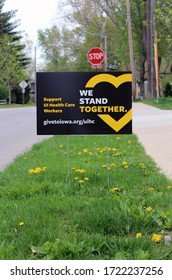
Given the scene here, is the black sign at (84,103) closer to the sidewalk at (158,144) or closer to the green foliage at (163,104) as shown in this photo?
the sidewalk at (158,144)

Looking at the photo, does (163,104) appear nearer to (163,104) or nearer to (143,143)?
(163,104)

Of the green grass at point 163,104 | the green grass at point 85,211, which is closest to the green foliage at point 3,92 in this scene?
the green grass at point 163,104

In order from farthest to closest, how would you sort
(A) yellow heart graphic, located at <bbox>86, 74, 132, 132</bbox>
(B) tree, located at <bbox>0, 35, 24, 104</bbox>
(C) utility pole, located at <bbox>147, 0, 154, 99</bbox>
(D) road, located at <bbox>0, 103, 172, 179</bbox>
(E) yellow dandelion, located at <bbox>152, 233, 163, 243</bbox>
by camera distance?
(B) tree, located at <bbox>0, 35, 24, 104</bbox>, (C) utility pole, located at <bbox>147, 0, 154, 99</bbox>, (D) road, located at <bbox>0, 103, 172, 179</bbox>, (A) yellow heart graphic, located at <bbox>86, 74, 132, 132</bbox>, (E) yellow dandelion, located at <bbox>152, 233, 163, 243</bbox>

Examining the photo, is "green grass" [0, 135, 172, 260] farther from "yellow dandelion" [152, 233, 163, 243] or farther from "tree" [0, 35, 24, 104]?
"tree" [0, 35, 24, 104]

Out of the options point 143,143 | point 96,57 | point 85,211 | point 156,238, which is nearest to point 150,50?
point 96,57

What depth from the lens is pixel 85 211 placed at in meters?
4.66

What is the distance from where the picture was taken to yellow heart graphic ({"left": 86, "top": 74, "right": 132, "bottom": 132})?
585 cm

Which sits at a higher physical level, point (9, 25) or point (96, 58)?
point (9, 25)

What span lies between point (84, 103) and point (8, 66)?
1839 inches

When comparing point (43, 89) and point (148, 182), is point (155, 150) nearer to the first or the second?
point (148, 182)

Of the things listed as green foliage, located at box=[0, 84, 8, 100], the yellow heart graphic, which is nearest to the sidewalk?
the yellow heart graphic

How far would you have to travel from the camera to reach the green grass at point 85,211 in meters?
3.66

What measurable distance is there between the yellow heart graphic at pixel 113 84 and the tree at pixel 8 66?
1815 inches

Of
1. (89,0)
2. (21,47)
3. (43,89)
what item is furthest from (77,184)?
(21,47)
